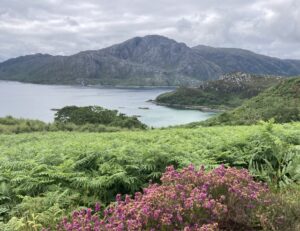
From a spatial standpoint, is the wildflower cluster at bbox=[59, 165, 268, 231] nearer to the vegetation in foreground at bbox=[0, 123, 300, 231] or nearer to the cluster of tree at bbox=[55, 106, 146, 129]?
the vegetation in foreground at bbox=[0, 123, 300, 231]

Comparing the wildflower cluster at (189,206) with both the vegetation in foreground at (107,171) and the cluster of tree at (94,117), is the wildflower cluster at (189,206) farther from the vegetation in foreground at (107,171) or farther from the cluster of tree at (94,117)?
the cluster of tree at (94,117)

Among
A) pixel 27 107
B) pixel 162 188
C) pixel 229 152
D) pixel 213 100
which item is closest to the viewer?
pixel 162 188

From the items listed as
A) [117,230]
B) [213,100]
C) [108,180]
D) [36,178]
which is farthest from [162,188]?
[213,100]

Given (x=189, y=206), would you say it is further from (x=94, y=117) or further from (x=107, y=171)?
(x=94, y=117)

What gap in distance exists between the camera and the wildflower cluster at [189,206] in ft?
13.8

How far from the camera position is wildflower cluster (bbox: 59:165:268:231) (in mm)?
4195

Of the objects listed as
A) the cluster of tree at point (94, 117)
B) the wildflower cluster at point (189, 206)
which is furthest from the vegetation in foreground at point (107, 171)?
the cluster of tree at point (94, 117)

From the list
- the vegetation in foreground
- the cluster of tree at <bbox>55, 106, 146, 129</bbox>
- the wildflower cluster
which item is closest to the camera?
the wildflower cluster

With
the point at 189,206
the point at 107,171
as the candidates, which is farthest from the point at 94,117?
the point at 189,206

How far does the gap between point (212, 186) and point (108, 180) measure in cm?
216

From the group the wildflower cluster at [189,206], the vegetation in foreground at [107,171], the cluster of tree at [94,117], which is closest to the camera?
the wildflower cluster at [189,206]

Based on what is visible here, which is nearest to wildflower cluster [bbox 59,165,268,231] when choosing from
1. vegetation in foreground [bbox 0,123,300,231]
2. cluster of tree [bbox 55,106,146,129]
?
vegetation in foreground [bbox 0,123,300,231]

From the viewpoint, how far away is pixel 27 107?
166 m

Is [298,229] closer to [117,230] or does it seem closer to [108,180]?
[117,230]
